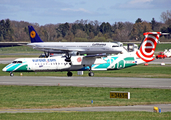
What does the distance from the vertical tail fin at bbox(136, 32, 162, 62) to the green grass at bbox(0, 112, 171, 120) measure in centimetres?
2896

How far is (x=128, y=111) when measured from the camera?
57.8 feet

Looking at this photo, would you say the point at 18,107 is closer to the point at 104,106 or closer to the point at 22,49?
the point at 104,106

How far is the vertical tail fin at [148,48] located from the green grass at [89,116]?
95.0ft

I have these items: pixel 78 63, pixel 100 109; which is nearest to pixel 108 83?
pixel 78 63

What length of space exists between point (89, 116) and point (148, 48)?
3222 cm

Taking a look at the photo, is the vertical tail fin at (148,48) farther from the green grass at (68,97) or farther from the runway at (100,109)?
the runway at (100,109)

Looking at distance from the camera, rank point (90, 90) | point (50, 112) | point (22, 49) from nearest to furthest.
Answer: point (50, 112), point (90, 90), point (22, 49)

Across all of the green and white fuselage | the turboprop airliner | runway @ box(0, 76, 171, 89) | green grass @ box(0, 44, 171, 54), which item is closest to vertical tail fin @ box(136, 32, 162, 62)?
the turboprop airliner

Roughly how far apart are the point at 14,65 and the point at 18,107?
77.1 feet

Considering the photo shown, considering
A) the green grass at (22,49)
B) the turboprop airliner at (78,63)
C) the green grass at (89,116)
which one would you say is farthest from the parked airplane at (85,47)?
the green grass at (22,49)

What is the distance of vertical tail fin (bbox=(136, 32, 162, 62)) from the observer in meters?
45.3

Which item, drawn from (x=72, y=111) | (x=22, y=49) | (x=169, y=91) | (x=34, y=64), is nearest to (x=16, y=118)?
(x=72, y=111)

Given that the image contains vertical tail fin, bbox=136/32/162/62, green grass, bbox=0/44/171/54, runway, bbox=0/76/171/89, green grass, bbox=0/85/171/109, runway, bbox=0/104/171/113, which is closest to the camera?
runway, bbox=0/104/171/113

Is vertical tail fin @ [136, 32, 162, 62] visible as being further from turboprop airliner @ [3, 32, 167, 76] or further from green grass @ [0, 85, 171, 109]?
green grass @ [0, 85, 171, 109]
